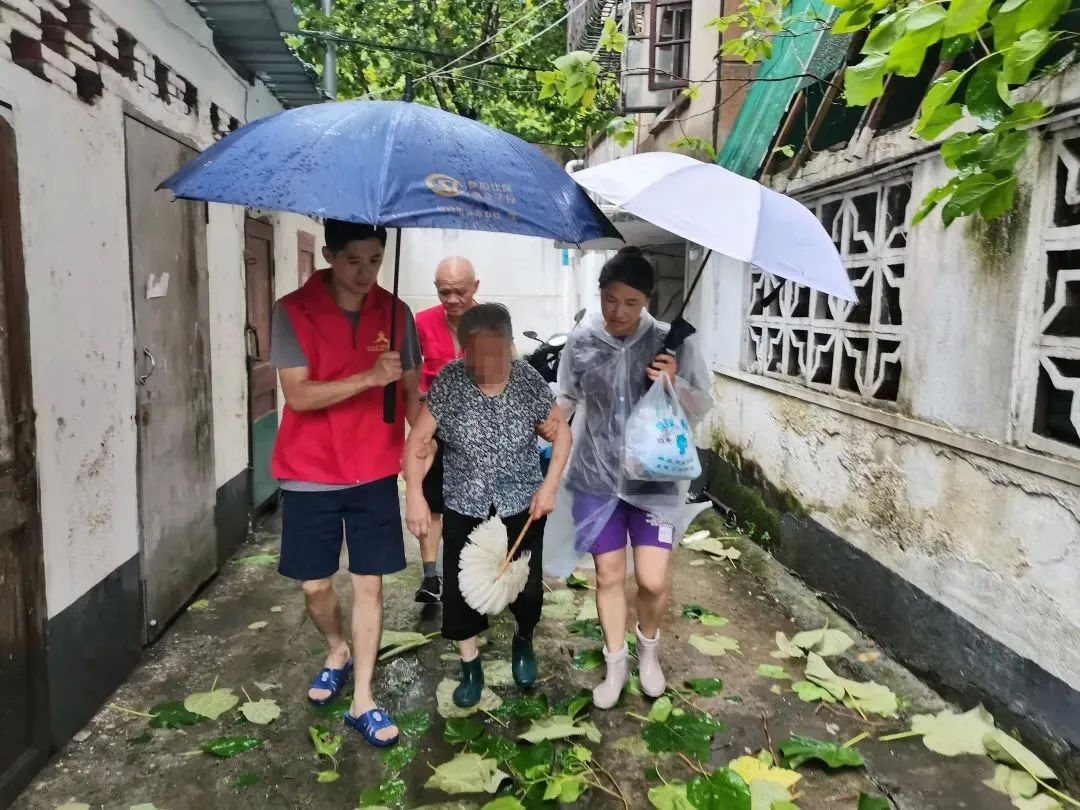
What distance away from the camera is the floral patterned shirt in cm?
280

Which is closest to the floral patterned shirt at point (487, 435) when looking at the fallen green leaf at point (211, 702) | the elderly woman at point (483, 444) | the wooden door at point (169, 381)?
the elderly woman at point (483, 444)

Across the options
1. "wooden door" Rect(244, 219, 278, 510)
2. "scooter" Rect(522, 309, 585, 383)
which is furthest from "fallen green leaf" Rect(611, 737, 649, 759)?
"wooden door" Rect(244, 219, 278, 510)

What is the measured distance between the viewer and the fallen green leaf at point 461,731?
9.30ft

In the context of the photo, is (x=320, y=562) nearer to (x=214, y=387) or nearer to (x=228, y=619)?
(x=228, y=619)

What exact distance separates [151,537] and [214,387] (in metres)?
1.21

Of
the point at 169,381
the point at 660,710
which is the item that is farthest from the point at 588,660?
the point at 169,381

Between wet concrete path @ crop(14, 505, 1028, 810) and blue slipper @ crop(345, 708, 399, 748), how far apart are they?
0.05 m

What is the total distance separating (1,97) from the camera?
231cm

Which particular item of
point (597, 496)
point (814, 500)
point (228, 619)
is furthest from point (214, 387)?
point (814, 500)

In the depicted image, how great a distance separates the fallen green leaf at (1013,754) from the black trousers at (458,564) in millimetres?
1782

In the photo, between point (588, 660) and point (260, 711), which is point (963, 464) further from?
point (260, 711)

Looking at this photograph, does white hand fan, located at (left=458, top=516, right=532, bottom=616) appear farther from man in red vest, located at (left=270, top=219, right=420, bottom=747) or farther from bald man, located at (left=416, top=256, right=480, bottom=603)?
bald man, located at (left=416, top=256, right=480, bottom=603)

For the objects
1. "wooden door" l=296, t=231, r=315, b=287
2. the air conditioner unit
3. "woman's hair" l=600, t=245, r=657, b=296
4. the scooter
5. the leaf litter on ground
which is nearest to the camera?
"woman's hair" l=600, t=245, r=657, b=296

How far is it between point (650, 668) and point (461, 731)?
2.77 feet
